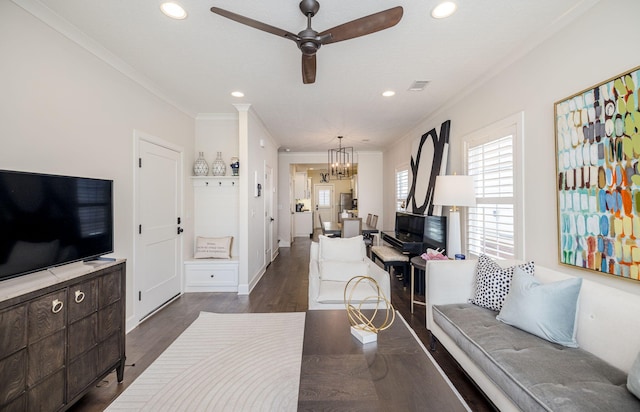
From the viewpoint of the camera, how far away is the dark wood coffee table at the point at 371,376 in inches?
47.6

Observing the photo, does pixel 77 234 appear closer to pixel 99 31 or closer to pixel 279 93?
pixel 99 31

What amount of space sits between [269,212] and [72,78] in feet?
13.4

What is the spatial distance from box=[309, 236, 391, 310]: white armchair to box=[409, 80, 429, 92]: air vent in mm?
2001

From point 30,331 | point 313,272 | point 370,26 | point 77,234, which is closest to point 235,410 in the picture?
point 30,331

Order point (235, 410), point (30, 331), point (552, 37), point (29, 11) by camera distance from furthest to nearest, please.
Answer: point (552, 37), point (29, 11), point (235, 410), point (30, 331)

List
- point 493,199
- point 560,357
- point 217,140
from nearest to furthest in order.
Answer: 1. point 560,357
2. point 493,199
3. point 217,140

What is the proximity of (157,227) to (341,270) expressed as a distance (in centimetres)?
237

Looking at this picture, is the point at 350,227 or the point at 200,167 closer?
the point at 200,167

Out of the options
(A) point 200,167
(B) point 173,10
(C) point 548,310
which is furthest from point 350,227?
(B) point 173,10

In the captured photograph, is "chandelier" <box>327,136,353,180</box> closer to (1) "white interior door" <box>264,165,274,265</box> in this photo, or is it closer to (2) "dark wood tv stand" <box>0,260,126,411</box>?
(1) "white interior door" <box>264,165,274,265</box>

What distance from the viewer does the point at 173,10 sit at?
6.59ft

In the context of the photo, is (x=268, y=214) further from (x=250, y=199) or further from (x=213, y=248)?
(x=213, y=248)

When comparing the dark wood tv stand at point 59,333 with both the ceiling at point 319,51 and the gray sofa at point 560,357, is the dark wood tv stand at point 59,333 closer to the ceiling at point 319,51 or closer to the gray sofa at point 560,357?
the ceiling at point 319,51

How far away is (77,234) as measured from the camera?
76.0 inches
